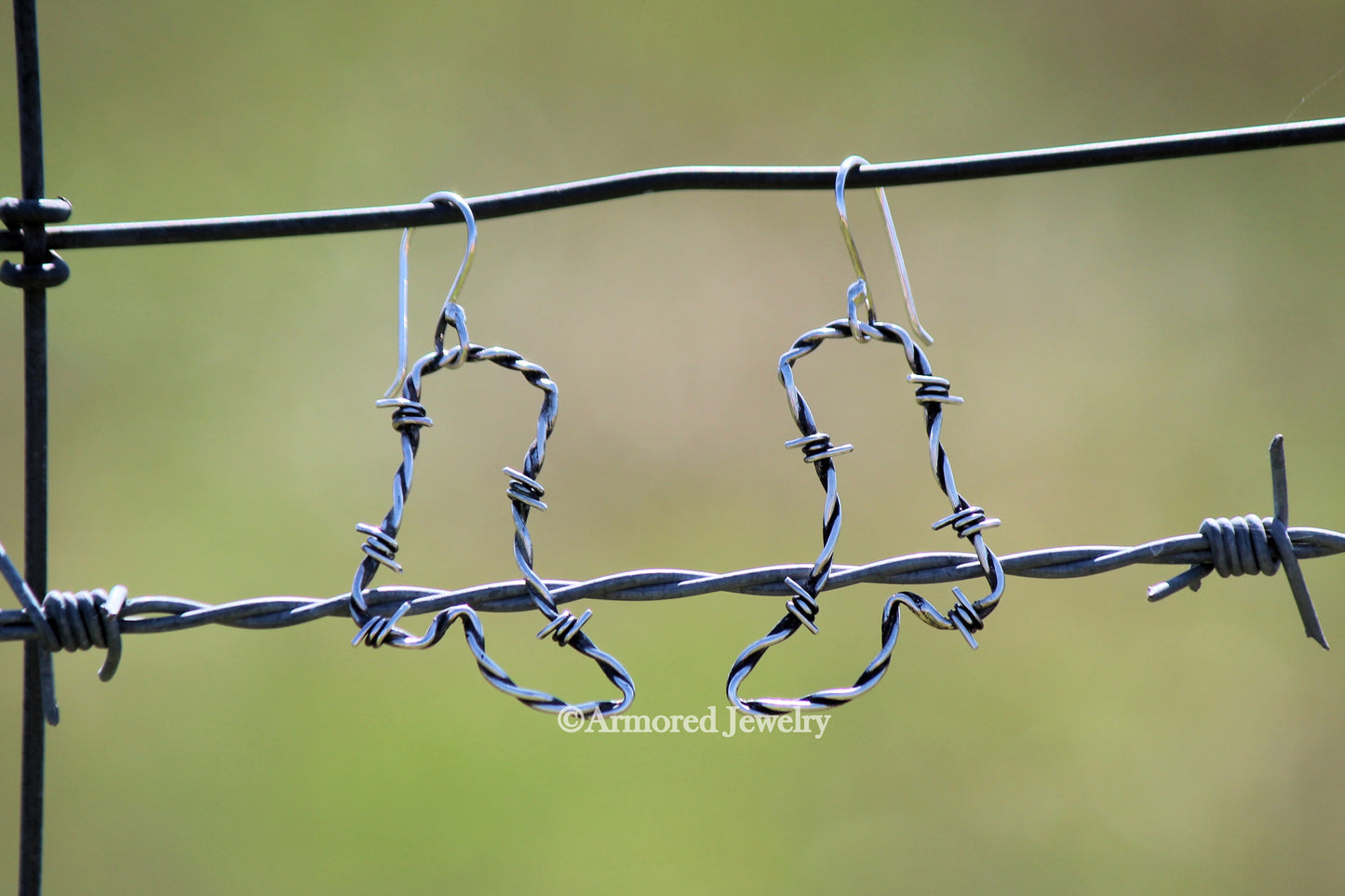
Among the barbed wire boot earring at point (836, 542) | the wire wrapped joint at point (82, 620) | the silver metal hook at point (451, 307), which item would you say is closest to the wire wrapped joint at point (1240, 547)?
the barbed wire boot earring at point (836, 542)

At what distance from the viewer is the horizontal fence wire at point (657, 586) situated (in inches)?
32.3

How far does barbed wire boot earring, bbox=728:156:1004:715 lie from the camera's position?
0.78 m

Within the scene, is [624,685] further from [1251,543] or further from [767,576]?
[1251,543]

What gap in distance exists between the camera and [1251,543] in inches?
33.6

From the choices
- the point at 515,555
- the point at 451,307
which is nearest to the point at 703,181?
the point at 451,307

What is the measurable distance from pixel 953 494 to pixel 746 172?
11.8 inches

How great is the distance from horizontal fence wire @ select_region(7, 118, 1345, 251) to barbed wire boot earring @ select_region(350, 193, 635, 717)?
0.04 m

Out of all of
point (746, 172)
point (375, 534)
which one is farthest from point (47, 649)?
point (746, 172)

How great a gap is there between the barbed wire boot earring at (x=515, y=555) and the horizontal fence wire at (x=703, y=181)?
0.14 ft

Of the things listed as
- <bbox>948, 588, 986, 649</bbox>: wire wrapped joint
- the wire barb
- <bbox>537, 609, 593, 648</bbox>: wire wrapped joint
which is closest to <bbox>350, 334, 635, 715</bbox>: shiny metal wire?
<bbox>537, 609, 593, 648</bbox>: wire wrapped joint

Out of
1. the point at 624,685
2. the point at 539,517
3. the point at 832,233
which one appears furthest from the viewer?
the point at 832,233

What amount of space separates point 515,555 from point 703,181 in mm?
326

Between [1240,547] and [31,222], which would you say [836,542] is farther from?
[31,222]

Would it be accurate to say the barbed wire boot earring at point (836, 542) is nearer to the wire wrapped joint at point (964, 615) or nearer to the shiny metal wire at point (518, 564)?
the wire wrapped joint at point (964, 615)
